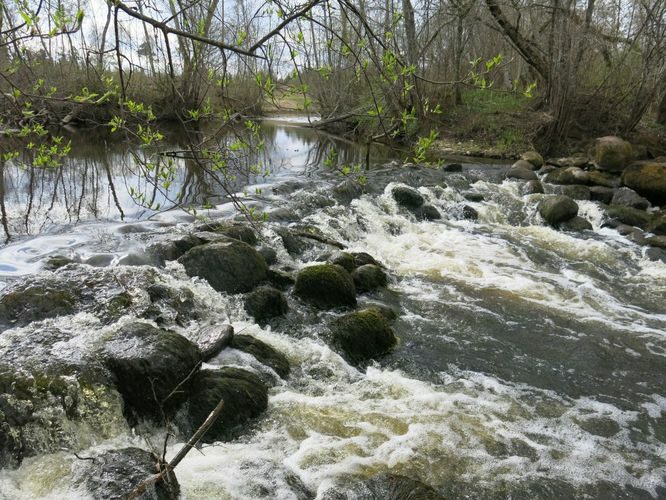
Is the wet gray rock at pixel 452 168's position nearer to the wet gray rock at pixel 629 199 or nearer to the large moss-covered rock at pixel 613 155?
the large moss-covered rock at pixel 613 155

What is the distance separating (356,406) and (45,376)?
7.98 ft

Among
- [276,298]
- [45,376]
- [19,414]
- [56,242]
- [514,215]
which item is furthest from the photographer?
[514,215]

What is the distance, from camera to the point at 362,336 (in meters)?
5.31

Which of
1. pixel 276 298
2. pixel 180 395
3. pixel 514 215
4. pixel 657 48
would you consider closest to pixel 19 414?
pixel 180 395

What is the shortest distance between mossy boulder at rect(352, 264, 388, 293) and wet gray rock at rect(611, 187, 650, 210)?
696cm

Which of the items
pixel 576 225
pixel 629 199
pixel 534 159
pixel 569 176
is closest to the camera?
pixel 576 225

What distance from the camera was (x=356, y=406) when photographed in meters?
4.39

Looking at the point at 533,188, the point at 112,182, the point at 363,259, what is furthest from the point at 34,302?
the point at 533,188

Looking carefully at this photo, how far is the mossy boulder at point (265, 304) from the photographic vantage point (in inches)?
230

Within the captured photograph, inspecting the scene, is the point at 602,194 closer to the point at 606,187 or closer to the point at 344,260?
the point at 606,187

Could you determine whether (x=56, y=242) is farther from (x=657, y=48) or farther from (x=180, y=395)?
(x=657, y=48)

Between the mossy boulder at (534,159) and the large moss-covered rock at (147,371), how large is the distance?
12855mm

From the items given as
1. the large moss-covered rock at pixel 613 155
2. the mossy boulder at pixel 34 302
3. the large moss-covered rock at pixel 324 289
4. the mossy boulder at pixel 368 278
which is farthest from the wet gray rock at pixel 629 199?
the mossy boulder at pixel 34 302

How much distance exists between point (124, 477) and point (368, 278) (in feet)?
14.1
